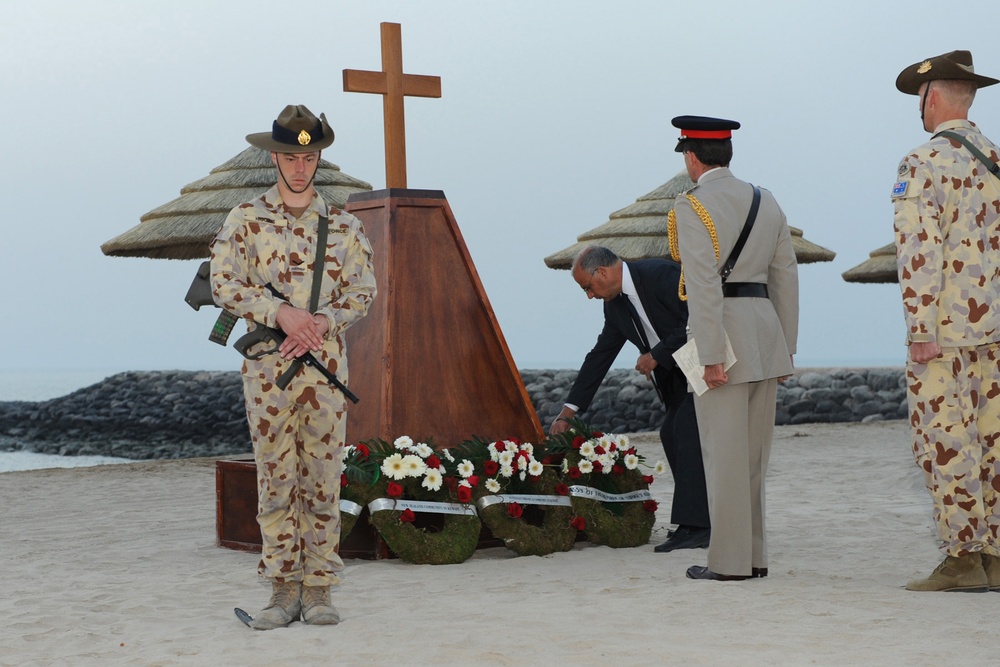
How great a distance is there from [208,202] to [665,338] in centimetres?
618

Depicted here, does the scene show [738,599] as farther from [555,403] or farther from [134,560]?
[555,403]

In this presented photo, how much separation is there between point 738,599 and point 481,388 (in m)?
2.08

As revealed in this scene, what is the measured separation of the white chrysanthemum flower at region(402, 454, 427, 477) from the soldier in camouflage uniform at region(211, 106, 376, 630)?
132cm

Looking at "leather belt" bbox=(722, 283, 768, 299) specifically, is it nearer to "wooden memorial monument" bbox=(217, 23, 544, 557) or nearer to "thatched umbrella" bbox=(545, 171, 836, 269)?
"wooden memorial monument" bbox=(217, 23, 544, 557)

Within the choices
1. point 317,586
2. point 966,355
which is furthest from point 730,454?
point 317,586

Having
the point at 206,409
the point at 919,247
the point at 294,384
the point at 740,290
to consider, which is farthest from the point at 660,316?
the point at 206,409

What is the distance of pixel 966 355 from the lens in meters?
4.54

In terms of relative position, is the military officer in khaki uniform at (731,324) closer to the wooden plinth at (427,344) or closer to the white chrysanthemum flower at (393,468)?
the white chrysanthemum flower at (393,468)

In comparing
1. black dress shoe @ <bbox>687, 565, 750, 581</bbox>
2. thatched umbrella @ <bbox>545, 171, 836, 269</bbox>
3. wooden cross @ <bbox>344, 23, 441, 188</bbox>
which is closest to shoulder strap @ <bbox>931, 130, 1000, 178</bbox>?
black dress shoe @ <bbox>687, 565, 750, 581</bbox>

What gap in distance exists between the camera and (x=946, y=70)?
4.55 m

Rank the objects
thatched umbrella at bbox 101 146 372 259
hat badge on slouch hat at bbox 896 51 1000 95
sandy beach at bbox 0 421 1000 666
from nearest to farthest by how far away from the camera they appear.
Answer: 1. sandy beach at bbox 0 421 1000 666
2. hat badge on slouch hat at bbox 896 51 1000 95
3. thatched umbrella at bbox 101 146 372 259

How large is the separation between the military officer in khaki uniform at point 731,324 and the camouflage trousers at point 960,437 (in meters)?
0.57

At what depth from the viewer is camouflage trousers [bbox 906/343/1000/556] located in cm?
450

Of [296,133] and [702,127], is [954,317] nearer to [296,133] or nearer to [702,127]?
[702,127]
